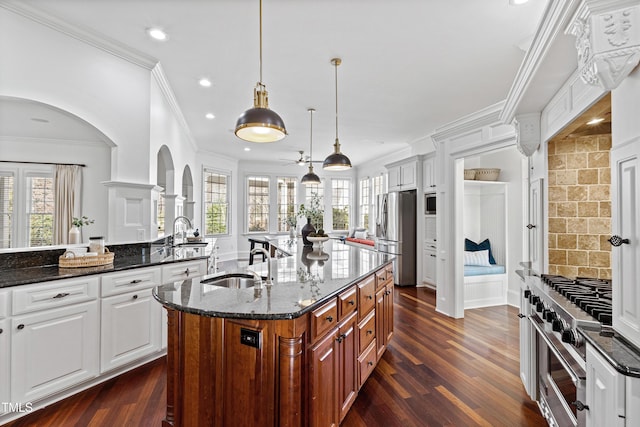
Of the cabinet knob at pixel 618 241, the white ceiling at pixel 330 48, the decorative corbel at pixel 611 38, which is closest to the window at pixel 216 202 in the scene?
the white ceiling at pixel 330 48

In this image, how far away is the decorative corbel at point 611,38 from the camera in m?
1.09

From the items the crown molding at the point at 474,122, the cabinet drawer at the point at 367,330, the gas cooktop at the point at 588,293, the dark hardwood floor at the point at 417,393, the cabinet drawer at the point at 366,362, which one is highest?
the crown molding at the point at 474,122

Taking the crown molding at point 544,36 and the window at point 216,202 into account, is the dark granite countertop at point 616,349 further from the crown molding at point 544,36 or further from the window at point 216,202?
the window at point 216,202

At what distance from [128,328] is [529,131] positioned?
370cm

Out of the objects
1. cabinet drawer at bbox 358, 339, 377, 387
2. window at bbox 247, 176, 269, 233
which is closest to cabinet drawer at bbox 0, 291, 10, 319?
cabinet drawer at bbox 358, 339, 377, 387

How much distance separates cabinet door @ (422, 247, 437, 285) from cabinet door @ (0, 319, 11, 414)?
5622 mm

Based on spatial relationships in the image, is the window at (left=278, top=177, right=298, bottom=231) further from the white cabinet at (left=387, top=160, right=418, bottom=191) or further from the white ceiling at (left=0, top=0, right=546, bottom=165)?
the white ceiling at (left=0, top=0, right=546, bottom=165)

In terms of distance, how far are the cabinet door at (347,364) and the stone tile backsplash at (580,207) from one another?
158cm

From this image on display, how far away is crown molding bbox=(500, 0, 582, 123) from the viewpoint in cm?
133

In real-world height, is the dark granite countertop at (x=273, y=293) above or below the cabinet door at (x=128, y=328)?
above

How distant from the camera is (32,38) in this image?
8.05 feet

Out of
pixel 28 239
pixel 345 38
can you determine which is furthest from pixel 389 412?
pixel 28 239

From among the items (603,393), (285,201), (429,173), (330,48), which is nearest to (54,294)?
(330,48)

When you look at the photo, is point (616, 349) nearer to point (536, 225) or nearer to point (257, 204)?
point (536, 225)
